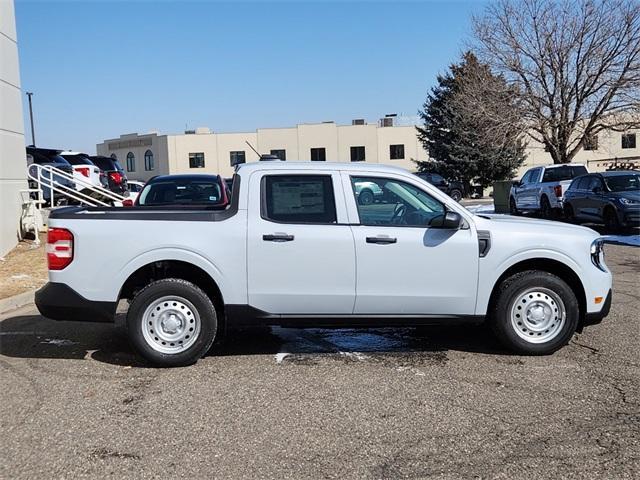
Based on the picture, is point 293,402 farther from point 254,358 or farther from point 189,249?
point 189,249

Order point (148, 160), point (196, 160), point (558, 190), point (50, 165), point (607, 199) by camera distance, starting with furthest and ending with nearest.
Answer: point (148, 160), point (196, 160), point (558, 190), point (50, 165), point (607, 199)

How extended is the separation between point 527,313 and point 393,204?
1565 millimetres

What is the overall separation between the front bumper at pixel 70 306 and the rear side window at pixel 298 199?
1.64 m

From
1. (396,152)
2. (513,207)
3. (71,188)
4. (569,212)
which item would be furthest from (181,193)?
(396,152)

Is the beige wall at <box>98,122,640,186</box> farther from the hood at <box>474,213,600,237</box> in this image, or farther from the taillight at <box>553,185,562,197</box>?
the hood at <box>474,213,600,237</box>

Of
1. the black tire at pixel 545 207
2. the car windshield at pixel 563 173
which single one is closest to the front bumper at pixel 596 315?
the black tire at pixel 545 207

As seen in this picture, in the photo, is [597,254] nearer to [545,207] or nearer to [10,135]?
[10,135]

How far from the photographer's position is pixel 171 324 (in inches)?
218

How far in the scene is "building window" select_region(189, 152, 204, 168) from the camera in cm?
6028

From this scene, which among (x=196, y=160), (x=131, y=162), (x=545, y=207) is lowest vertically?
(x=545, y=207)

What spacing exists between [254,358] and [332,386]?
110cm

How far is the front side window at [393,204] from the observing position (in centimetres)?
564

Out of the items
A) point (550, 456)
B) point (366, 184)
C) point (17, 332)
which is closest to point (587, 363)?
point (550, 456)

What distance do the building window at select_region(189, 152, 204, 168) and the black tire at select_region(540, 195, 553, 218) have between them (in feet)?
146
